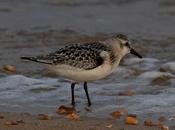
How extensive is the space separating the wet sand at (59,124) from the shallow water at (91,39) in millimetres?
462

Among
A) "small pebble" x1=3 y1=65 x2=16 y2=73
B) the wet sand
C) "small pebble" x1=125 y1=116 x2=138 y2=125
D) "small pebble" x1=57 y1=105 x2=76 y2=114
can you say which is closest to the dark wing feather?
"small pebble" x1=57 y1=105 x2=76 y2=114

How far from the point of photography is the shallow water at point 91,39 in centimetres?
798

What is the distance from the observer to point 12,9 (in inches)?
614

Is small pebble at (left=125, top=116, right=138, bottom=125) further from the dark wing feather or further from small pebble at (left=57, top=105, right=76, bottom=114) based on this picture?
the dark wing feather

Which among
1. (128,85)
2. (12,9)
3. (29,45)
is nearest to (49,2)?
(12,9)

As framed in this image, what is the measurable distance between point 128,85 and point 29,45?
10.7 ft

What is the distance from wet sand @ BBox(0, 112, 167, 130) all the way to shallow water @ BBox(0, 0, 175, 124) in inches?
18.2

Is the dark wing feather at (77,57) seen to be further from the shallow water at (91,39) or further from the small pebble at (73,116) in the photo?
the small pebble at (73,116)

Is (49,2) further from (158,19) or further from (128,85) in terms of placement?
(128,85)

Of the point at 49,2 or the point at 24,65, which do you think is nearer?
the point at 24,65

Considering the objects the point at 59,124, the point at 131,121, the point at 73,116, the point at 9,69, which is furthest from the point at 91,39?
the point at 59,124

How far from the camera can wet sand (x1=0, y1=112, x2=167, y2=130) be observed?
21.6 feet

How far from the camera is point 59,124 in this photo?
Answer: 6758 millimetres

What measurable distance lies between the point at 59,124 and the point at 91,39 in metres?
5.87
